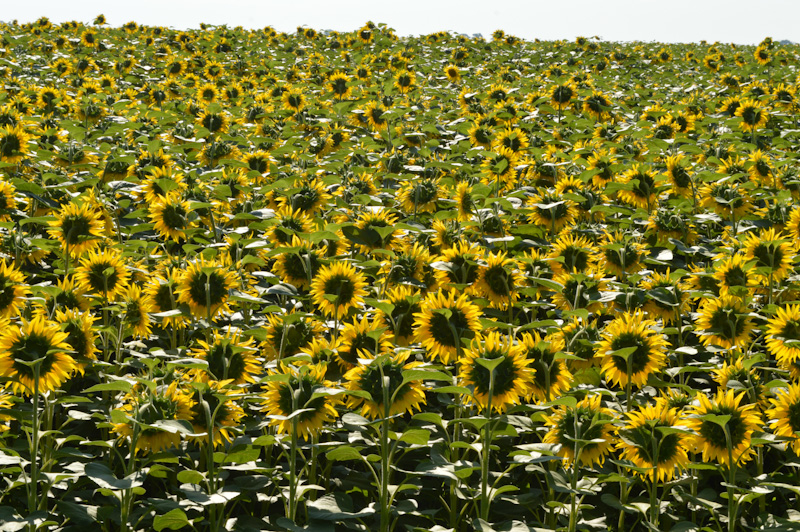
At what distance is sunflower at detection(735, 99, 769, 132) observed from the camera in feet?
29.5

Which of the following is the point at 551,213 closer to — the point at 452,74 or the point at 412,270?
the point at 412,270

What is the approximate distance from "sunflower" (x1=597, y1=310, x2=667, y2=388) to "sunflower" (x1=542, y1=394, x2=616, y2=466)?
1.33ft

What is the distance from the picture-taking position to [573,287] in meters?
4.56

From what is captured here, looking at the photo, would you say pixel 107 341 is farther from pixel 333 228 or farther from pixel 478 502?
pixel 478 502

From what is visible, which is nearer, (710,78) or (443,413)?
(443,413)

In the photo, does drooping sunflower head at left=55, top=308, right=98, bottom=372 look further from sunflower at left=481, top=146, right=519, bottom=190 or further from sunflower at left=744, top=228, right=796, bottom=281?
sunflower at left=744, top=228, right=796, bottom=281

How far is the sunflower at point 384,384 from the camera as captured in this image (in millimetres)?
3176

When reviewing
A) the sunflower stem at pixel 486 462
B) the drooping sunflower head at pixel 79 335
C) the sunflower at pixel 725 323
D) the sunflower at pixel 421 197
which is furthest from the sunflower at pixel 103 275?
the sunflower at pixel 725 323

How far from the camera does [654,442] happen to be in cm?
326

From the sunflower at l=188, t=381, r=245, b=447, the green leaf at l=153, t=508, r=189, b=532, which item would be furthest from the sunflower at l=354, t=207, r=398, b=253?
the green leaf at l=153, t=508, r=189, b=532

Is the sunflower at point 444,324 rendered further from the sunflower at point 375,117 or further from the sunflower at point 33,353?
the sunflower at point 375,117

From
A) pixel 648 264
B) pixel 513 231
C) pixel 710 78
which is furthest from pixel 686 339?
pixel 710 78

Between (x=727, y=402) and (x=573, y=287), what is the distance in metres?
1.41

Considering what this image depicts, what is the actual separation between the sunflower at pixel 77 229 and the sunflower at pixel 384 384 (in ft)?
8.15
